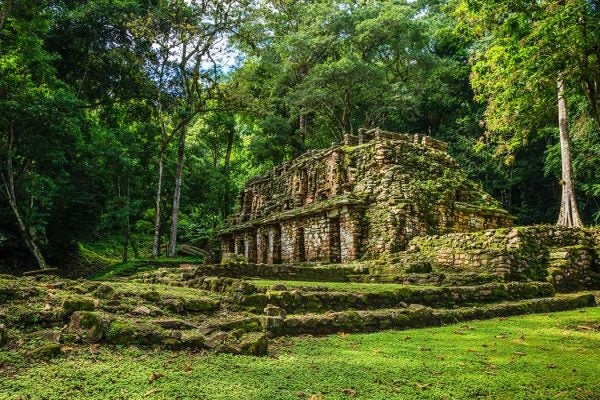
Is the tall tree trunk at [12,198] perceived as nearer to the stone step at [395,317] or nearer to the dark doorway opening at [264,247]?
the dark doorway opening at [264,247]

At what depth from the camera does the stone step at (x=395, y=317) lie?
5.87 metres

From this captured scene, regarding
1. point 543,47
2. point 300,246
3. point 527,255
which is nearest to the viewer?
point 543,47

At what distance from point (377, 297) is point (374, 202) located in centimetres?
945

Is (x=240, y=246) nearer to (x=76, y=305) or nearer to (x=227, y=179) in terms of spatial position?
(x=227, y=179)

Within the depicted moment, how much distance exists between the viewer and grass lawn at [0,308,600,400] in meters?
3.31

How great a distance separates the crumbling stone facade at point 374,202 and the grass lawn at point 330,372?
34.4ft

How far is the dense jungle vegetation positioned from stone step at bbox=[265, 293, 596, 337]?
14.7 ft

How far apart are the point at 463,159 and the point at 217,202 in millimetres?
18311

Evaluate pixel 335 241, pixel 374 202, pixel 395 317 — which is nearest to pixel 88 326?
pixel 395 317

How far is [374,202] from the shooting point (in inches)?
666

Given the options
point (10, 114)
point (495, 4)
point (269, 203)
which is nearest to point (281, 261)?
point (269, 203)

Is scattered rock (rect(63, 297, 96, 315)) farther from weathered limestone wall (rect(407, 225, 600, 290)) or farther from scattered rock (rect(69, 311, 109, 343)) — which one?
weathered limestone wall (rect(407, 225, 600, 290))

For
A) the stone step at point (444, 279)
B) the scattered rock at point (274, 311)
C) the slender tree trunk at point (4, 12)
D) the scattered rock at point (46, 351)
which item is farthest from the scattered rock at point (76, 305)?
the slender tree trunk at point (4, 12)

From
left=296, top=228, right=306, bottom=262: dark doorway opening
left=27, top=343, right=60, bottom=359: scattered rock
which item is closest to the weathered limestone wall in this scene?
left=296, top=228, right=306, bottom=262: dark doorway opening
